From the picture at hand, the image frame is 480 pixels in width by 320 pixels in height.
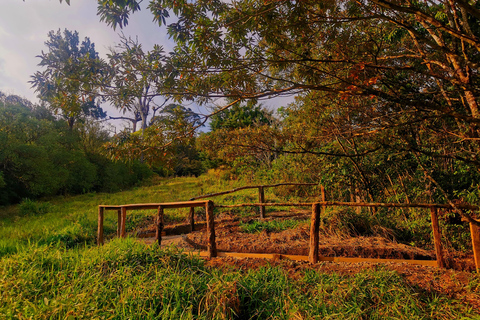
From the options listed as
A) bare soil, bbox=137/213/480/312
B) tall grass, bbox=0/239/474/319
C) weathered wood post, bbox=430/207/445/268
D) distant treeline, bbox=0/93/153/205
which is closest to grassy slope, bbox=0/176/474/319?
tall grass, bbox=0/239/474/319

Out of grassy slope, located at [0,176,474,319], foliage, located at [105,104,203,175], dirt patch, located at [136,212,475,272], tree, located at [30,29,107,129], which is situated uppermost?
tree, located at [30,29,107,129]

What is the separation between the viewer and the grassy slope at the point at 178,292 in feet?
7.36

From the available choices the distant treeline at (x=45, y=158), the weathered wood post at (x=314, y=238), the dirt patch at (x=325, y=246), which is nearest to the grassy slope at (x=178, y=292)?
the weathered wood post at (x=314, y=238)

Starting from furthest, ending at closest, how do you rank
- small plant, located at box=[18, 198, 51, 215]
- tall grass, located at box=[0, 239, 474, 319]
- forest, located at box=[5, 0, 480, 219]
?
small plant, located at box=[18, 198, 51, 215], forest, located at box=[5, 0, 480, 219], tall grass, located at box=[0, 239, 474, 319]

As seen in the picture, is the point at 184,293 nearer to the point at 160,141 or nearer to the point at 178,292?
the point at 178,292

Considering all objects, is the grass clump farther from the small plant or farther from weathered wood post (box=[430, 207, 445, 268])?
the small plant

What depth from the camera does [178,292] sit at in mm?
2494

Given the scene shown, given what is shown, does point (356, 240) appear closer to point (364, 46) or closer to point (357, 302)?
point (357, 302)

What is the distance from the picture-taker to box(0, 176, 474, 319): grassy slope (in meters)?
2.24

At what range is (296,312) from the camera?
233cm

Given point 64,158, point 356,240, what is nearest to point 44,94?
point 356,240

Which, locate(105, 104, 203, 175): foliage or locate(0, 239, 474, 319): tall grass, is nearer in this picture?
locate(0, 239, 474, 319): tall grass

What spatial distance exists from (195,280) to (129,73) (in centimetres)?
291

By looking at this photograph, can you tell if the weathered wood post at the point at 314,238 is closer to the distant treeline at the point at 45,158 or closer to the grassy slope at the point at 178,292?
the grassy slope at the point at 178,292
